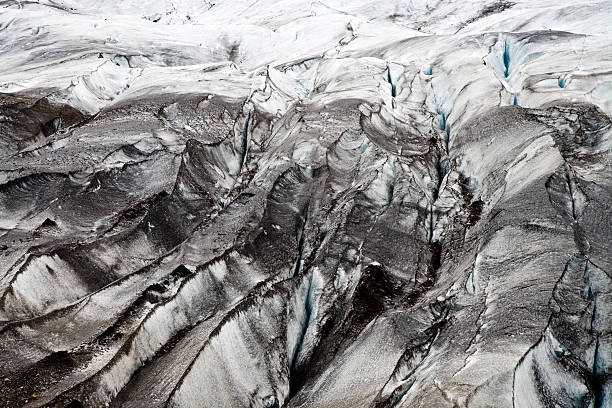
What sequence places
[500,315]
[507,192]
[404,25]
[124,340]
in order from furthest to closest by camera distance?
1. [404,25]
2. [507,192]
3. [124,340]
4. [500,315]

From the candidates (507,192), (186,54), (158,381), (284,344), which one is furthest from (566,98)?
(186,54)

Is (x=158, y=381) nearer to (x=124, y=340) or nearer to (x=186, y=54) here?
(x=124, y=340)

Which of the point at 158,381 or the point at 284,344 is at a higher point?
the point at 158,381

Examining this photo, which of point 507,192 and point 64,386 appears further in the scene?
point 507,192

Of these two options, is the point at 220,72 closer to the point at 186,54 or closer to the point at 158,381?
the point at 186,54

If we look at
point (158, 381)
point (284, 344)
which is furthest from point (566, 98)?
point (158, 381)

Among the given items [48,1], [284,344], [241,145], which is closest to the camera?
[284,344]
